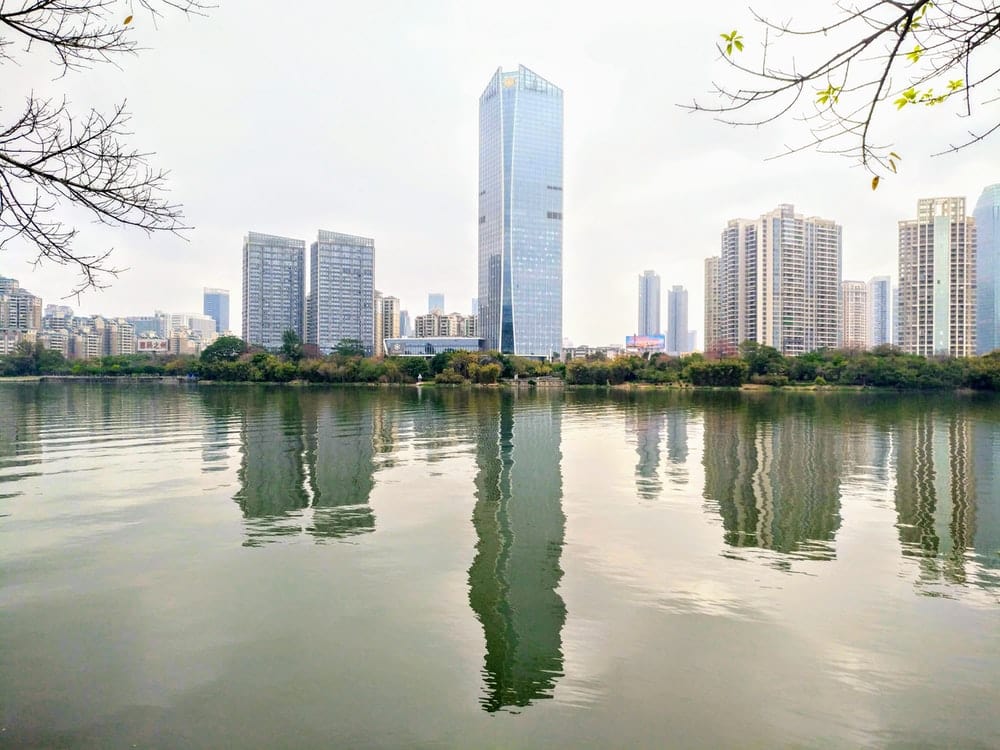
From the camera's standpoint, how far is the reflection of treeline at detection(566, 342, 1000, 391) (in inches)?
2513

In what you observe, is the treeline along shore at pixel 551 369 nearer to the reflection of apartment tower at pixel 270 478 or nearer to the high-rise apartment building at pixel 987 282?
the high-rise apartment building at pixel 987 282

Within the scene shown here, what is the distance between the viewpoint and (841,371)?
6775cm

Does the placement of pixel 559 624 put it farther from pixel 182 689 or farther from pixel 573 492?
pixel 573 492

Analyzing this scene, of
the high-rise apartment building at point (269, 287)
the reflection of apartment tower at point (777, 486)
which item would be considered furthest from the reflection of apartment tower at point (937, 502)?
the high-rise apartment building at point (269, 287)

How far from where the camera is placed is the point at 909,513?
36.3 feet

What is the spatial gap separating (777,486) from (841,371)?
62.0 m

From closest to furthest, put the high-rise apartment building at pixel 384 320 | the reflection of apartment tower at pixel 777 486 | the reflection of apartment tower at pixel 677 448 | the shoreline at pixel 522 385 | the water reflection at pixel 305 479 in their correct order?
the reflection of apartment tower at pixel 777 486 < the water reflection at pixel 305 479 < the reflection of apartment tower at pixel 677 448 < the shoreline at pixel 522 385 < the high-rise apartment building at pixel 384 320

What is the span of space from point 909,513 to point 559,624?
7.90m

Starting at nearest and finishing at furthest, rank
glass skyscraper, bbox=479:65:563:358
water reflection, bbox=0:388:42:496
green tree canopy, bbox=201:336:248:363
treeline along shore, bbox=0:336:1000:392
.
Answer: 1. water reflection, bbox=0:388:42:496
2. treeline along shore, bbox=0:336:1000:392
3. green tree canopy, bbox=201:336:248:363
4. glass skyscraper, bbox=479:65:563:358

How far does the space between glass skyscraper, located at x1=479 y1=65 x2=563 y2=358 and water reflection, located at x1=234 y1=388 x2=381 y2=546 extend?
299ft

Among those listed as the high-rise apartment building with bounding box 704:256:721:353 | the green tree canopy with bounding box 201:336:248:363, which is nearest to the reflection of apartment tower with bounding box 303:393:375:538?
the green tree canopy with bounding box 201:336:248:363

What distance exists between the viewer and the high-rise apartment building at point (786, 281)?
319 ft

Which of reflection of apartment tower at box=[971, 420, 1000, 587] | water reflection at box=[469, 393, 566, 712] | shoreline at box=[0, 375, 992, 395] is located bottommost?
water reflection at box=[469, 393, 566, 712]

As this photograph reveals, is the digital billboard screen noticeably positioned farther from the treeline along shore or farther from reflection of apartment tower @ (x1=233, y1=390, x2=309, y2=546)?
reflection of apartment tower @ (x1=233, y1=390, x2=309, y2=546)
